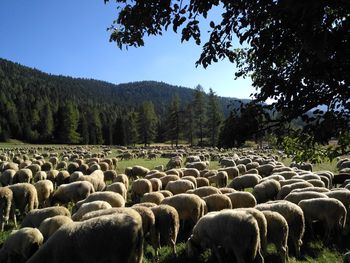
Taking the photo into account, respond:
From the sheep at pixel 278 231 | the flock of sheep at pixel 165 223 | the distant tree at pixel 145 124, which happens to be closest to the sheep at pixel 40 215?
the flock of sheep at pixel 165 223

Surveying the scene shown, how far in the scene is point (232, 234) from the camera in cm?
844

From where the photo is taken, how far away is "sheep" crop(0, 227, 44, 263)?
8836 millimetres

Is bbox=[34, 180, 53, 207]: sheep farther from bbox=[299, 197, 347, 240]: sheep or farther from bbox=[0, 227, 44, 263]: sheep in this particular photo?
bbox=[299, 197, 347, 240]: sheep

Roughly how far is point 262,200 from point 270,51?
12234 mm

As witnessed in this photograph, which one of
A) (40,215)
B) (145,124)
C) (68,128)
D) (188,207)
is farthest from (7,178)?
(68,128)

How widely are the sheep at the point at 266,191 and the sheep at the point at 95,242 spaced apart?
9.58 metres

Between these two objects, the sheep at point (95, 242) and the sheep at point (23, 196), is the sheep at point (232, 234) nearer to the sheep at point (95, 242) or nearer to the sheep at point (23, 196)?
the sheep at point (95, 242)

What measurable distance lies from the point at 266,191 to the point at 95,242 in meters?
10.5

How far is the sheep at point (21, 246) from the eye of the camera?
8.84 meters

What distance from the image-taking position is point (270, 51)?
436 centimetres

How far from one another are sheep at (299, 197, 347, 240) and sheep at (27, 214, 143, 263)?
20.8ft

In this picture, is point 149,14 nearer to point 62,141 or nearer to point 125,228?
point 125,228

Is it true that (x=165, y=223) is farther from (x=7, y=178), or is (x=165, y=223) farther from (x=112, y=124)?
(x=112, y=124)

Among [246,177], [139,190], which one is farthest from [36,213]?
[246,177]
